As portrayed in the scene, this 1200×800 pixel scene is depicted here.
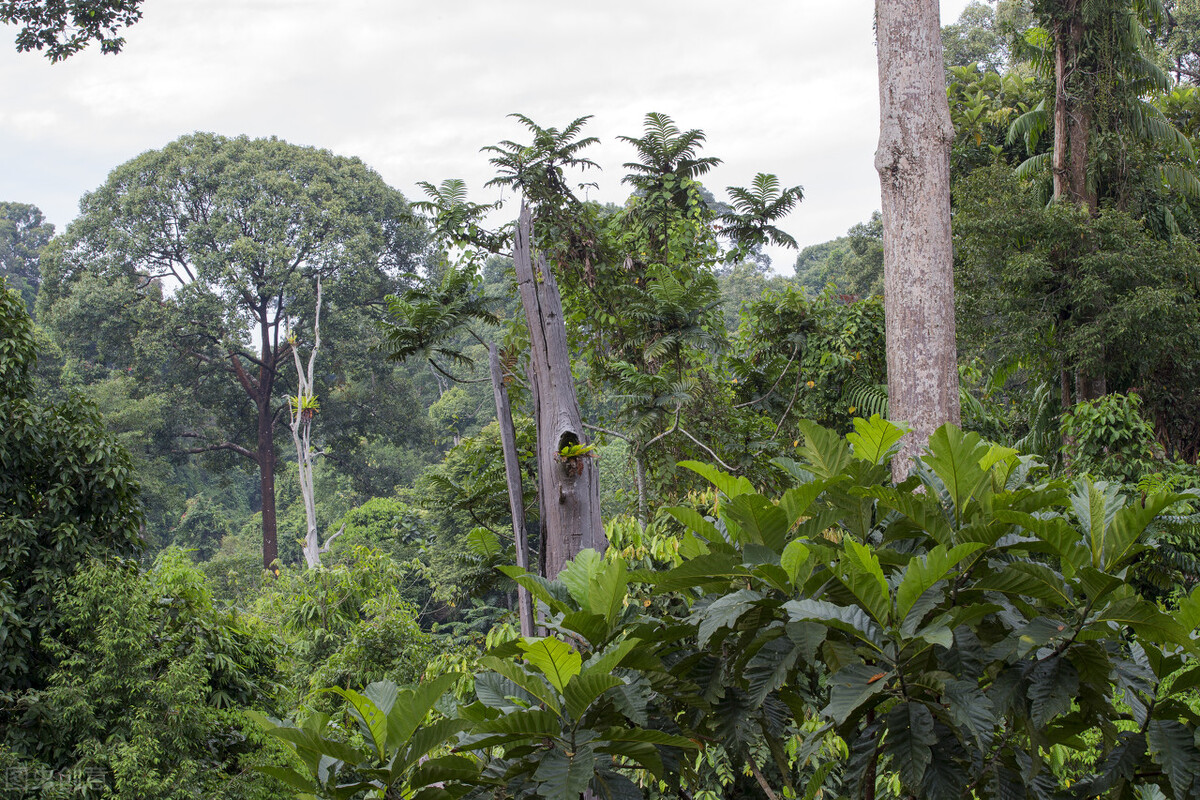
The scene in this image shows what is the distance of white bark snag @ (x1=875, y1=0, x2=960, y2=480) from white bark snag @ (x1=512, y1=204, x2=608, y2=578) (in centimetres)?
172

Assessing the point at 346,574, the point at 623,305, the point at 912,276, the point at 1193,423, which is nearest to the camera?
the point at 912,276

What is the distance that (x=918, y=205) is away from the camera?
11.4 ft

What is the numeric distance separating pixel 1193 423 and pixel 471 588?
7.88 meters

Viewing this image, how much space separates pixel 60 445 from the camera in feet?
15.5

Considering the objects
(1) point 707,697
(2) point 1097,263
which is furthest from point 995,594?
(2) point 1097,263

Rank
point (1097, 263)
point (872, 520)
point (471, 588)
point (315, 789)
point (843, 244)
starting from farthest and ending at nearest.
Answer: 1. point (843, 244)
2. point (1097, 263)
3. point (471, 588)
4. point (872, 520)
5. point (315, 789)

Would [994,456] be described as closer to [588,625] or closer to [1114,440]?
[588,625]

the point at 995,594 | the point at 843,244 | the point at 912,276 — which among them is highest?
the point at 843,244

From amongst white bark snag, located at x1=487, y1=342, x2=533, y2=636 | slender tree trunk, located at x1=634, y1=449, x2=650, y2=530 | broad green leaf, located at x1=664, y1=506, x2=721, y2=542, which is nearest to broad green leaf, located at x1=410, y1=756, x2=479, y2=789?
broad green leaf, located at x1=664, y1=506, x2=721, y2=542

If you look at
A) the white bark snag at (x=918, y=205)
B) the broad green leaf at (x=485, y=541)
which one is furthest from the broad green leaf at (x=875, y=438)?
the white bark snag at (x=918, y=205)

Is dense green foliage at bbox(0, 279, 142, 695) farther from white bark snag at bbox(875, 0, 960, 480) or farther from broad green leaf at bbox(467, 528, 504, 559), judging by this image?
white bark snag at bbox(875, 0, 960, 480)

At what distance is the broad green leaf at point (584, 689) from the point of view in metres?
0.79

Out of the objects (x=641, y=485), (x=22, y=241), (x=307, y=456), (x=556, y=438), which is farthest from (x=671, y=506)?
(x=22, y=241)

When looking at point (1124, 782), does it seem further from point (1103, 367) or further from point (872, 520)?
point (1103, 367)
